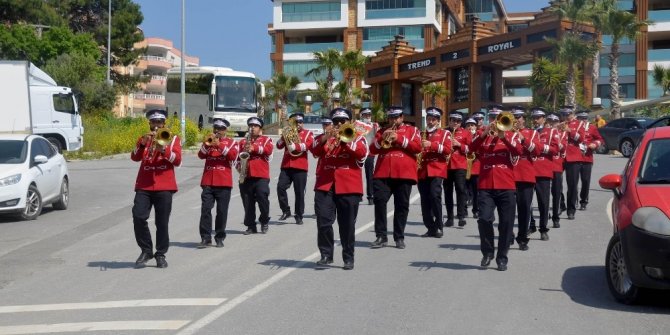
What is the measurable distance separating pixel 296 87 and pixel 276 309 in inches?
2446

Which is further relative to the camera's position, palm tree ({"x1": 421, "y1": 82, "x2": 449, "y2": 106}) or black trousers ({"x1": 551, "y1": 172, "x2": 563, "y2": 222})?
palm tree ({"x1": 421, "y1": 82, "x2": 449, "y2": 106})

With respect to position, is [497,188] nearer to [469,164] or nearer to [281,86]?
[469,164]

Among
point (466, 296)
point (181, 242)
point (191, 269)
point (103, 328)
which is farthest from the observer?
point (181, 242)

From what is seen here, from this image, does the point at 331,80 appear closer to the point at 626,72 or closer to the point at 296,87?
the point at 296,87

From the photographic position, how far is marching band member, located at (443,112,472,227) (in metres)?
14.8

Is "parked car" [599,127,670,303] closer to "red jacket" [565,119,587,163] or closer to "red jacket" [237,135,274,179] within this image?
"red jacket" [237,135,274,179]

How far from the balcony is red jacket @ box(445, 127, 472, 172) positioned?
2209 inches

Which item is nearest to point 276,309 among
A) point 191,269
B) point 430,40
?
point 191,269

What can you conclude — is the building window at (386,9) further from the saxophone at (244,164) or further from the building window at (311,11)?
the saxophone at (244,164)

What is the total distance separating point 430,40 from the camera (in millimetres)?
68438

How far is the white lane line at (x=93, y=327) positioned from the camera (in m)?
7.52

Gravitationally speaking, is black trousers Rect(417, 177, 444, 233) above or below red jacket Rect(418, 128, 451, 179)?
below

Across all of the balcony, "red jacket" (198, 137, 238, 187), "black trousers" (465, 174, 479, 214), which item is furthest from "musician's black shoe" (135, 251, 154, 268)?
the balcony

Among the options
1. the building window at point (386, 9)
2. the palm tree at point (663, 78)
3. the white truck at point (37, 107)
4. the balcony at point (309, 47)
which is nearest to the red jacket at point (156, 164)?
the white truck at point (37, 107)
